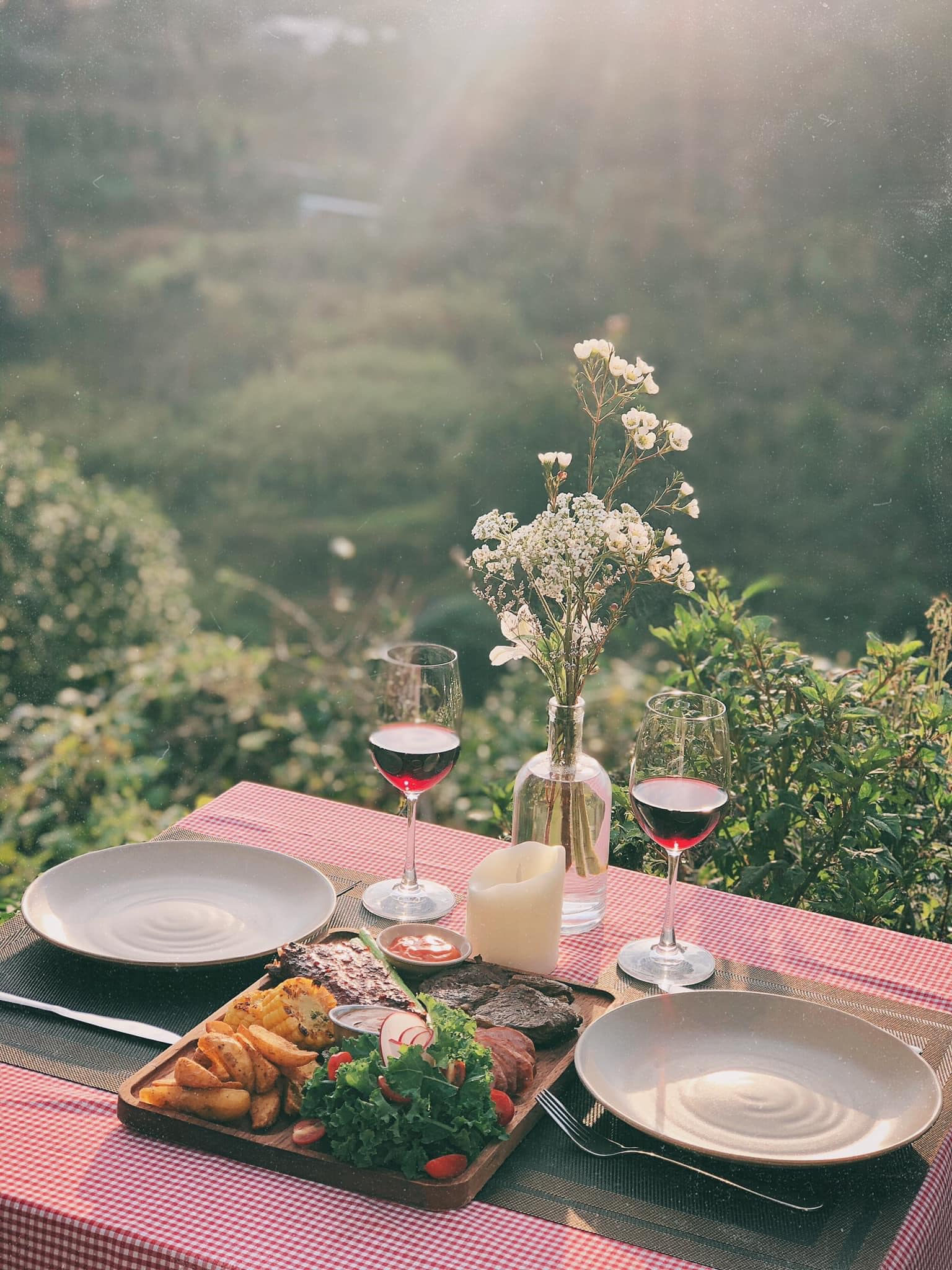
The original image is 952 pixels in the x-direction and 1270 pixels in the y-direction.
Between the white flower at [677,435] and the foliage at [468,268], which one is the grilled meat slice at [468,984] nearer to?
the white flower at [677,435]

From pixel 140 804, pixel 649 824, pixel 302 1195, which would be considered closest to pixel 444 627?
pixel 140 804

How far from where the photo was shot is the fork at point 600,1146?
2.84 ft

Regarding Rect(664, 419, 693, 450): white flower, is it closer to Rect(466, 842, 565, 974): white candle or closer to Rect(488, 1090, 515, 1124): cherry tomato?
Rect(466, 842, 565, 974): white candle

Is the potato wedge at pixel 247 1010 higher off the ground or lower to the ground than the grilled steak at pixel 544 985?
higher

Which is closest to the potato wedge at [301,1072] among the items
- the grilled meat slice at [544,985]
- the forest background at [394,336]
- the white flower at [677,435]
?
the grilled meat slice at [544,985]

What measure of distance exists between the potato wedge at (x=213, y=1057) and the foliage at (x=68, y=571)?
2.29m

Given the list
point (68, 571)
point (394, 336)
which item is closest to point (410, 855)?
point (68, 571)

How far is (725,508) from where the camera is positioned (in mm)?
2848

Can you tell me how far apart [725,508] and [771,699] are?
1046 mm

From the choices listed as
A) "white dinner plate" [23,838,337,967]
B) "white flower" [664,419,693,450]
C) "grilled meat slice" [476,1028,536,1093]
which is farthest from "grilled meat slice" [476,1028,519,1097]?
"white flower" [664,419,693,450]

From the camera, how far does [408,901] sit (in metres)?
1.28

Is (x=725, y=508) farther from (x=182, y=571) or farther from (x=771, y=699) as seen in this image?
(x=182, y=571)

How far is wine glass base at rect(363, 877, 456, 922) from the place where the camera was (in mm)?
1257

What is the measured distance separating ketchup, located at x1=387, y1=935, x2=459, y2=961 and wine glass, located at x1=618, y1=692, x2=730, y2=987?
0.65 feet
